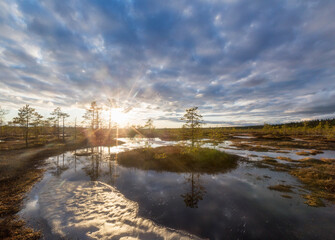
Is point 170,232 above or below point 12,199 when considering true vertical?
below

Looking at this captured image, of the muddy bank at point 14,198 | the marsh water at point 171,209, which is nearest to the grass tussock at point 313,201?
the marsh water at point 171,209

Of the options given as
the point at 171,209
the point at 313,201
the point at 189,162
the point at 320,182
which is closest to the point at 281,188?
the point at 313,201

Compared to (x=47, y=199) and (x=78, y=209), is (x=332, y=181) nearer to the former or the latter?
(x=78, y=209)

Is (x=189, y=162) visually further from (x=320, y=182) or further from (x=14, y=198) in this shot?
(x=14, y=198)

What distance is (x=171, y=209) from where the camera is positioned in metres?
10.4

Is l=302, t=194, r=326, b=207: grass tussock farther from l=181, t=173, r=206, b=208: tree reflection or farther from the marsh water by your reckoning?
l=181, t=173, r=206, b=208: tree reflection

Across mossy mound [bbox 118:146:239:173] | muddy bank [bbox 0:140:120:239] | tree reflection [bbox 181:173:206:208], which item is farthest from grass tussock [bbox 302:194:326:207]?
muddy bank [bbox 0:140:120:239]

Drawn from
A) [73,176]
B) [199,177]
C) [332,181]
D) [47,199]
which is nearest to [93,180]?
[73,176]

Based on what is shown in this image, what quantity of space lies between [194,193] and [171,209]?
11.6 feet

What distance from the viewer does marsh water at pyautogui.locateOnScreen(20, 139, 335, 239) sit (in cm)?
807

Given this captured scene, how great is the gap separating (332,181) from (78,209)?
25920 millimetres

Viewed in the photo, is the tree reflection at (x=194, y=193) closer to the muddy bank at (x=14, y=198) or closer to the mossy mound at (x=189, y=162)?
the mossy mound at (x=189, y=162)

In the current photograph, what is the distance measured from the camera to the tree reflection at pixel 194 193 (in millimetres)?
11468

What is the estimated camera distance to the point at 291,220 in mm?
9188
